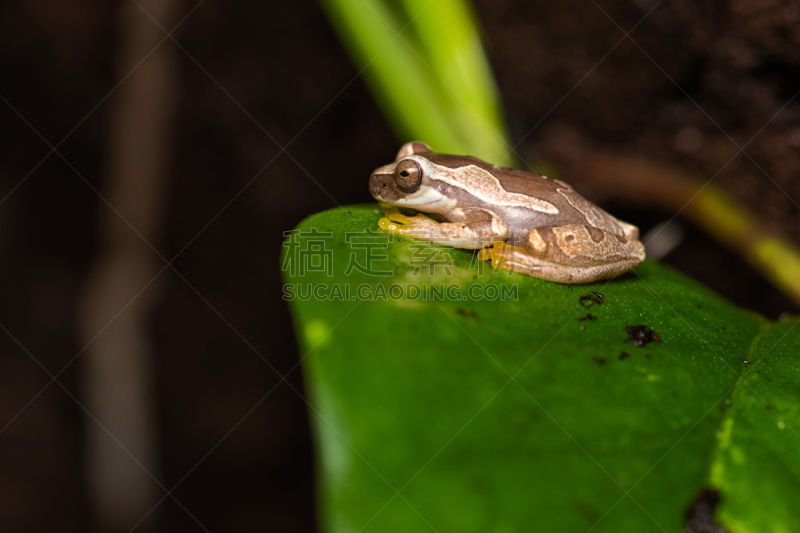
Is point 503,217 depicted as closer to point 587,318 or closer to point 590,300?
point 590,300

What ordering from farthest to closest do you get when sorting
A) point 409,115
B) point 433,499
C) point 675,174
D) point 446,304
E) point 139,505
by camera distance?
point 139,505, point 675,174, point 409,115, point 446,304, point 433,499

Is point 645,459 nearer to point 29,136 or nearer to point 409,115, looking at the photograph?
point 409,115

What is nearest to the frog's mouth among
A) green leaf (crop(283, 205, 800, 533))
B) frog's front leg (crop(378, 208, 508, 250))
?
frog's front leg (crop(378, 208, 508, 250))

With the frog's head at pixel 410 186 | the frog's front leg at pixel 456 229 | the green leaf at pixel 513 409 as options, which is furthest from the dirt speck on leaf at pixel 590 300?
the frog's head at pixel 410 186

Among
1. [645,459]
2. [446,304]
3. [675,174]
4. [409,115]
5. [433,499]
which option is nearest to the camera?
[433,499]

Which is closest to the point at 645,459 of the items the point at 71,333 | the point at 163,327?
the point at 163,327
